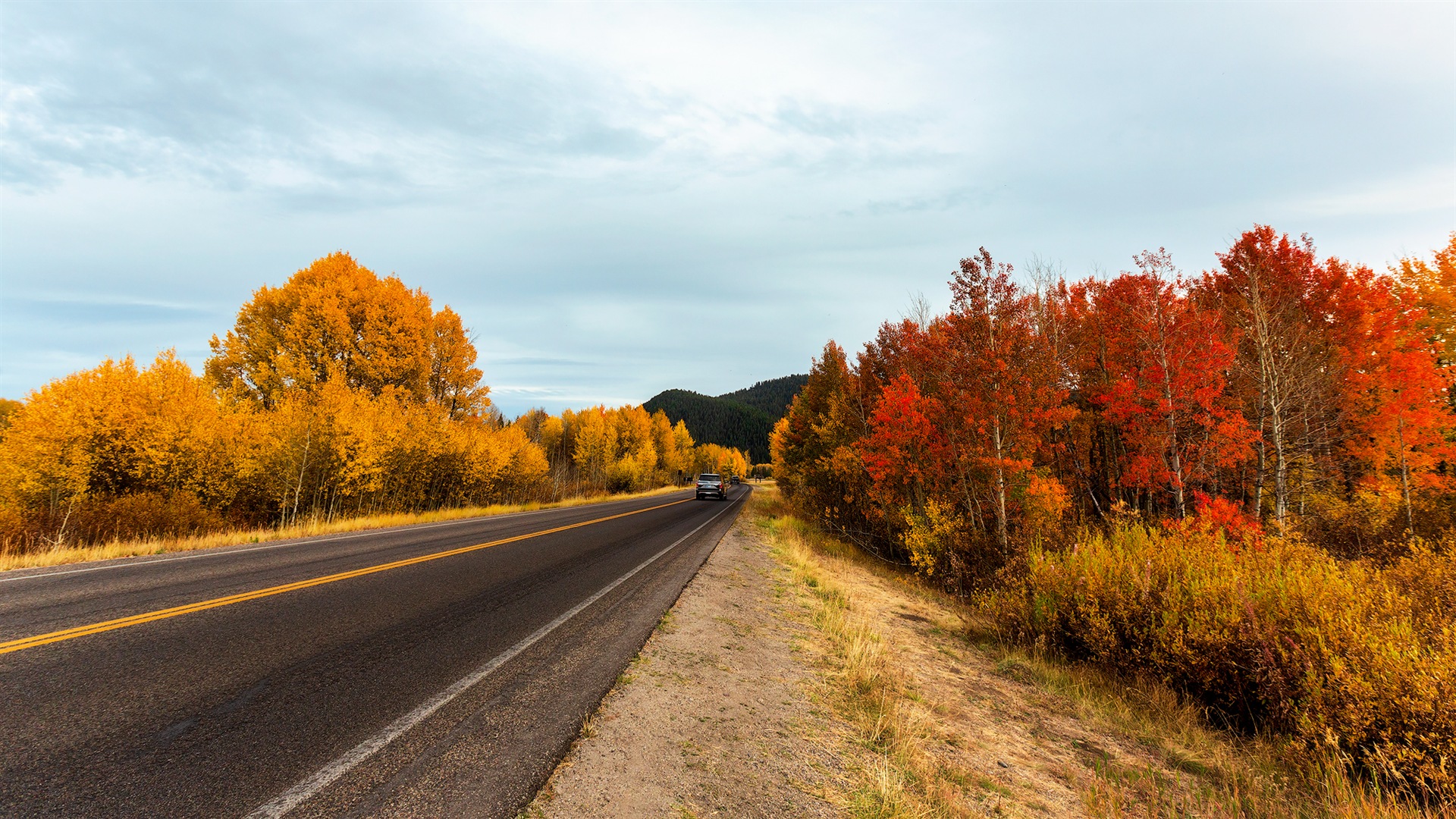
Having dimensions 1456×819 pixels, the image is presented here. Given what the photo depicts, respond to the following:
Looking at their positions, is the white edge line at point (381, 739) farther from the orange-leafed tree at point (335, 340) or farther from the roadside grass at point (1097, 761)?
the orange-leafed tree at point (335, 340)

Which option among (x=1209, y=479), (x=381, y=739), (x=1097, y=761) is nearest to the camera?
(x=381, y=739)

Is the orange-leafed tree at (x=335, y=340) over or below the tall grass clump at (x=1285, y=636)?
over

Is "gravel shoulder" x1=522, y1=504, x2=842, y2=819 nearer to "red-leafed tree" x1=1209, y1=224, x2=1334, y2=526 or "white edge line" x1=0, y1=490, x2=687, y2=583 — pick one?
"white edge line" x1=0, y1=490, x2=687, y2=583

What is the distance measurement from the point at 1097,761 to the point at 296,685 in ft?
22.1

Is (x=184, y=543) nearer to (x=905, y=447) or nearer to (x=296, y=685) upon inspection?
(x=296, y=685)

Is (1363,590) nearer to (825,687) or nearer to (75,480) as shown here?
(825,687)

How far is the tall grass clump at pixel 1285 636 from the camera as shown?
13.3 ft

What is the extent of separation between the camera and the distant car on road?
40469 millimetres

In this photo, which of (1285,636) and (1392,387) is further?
(1392,387)

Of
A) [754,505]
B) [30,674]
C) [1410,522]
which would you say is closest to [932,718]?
[30,674]

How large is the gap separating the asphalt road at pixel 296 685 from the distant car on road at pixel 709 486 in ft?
107

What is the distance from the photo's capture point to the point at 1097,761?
15.1 ft

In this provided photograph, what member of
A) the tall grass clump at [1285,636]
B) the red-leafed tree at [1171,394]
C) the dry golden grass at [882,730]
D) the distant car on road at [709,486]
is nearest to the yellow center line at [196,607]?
the dry golden grass at [882,730]

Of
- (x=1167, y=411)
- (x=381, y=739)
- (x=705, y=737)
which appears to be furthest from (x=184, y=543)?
(x=1167, y=411)
